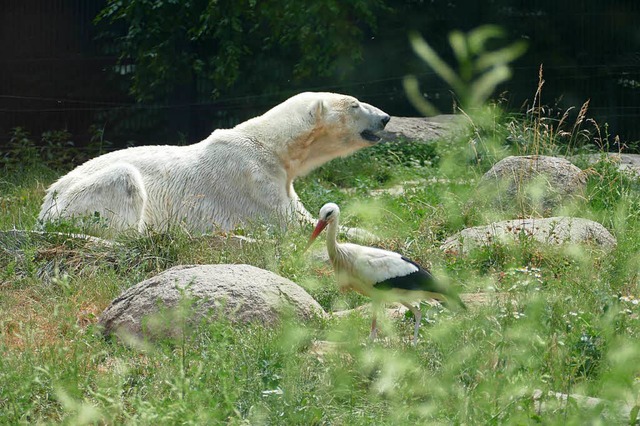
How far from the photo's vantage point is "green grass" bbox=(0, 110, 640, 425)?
11.5ft

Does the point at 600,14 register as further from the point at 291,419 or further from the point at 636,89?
the point at 291,419

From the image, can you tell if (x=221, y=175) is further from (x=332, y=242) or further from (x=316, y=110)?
(x=332, y=242)

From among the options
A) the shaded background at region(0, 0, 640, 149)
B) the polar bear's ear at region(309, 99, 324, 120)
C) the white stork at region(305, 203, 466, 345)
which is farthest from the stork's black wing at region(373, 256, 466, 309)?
the shaded background at region(0, 0, 640, 149)

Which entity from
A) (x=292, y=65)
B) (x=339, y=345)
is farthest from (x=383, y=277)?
(x=292, y=65)

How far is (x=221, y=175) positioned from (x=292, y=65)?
536cm

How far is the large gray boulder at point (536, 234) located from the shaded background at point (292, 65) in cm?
612

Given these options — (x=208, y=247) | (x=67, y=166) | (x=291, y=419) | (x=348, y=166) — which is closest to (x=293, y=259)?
(x=208, y=247)

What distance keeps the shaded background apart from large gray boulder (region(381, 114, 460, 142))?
3.10 feet

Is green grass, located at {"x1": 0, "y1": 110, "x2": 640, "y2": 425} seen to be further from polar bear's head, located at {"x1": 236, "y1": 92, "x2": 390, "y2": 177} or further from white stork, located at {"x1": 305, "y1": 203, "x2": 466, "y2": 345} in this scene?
polar bear's head, located at {"x1": 236, "y1": 92, "x2": 390, "y2": 177}

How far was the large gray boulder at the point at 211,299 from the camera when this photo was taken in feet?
16.7

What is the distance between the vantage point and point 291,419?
388cm

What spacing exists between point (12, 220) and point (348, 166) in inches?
156

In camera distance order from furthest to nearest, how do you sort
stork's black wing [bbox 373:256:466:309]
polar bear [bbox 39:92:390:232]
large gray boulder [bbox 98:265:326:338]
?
polar bear [bbox 39:92:390:232] → large gray boulder [bbox 98:265:326:338] → stork's black wing [bbox 373:256:466:309]

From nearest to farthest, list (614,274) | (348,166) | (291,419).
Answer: (291,419) < (614,274) < (348,166)
